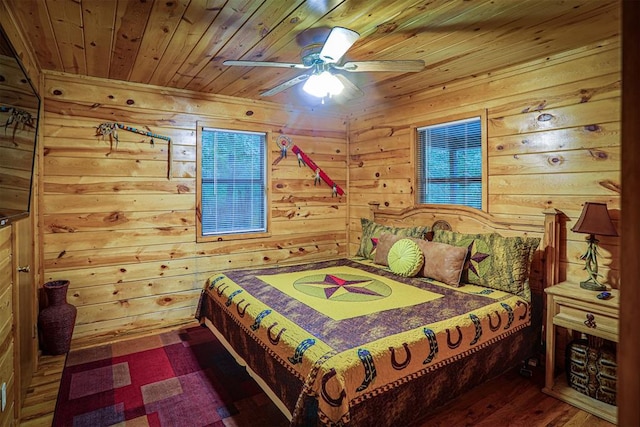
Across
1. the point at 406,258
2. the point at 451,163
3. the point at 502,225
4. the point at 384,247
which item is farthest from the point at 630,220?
the point at 451,163

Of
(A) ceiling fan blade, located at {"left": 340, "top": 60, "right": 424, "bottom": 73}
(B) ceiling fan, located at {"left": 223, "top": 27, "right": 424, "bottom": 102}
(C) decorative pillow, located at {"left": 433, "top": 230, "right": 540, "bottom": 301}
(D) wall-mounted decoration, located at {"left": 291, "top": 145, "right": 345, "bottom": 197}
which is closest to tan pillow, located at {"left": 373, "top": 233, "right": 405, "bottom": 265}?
(C) decorative pillow, located at {"left": 433, "top": 230, "right": 540, "bottom": 301}

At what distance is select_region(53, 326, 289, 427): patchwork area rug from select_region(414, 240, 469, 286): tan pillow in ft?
5.07

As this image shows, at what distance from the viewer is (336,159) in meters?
4.59

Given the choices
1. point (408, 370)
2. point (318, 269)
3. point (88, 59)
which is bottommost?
point (408, 370)

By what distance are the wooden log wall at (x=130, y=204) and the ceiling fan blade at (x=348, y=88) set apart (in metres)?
1.43

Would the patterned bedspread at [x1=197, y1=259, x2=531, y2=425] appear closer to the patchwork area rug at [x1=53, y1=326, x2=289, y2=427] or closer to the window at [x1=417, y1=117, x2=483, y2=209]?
the patchwork area rug at [x1=53, y1=326, x2=289, y2=427]

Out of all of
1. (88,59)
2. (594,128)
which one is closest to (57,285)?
(88,59)

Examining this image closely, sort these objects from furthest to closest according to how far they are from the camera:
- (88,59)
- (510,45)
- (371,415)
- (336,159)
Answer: (336,159)
(88,59)
(510,45)
(371,415)

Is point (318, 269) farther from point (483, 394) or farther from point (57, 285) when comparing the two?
point (57, 285)

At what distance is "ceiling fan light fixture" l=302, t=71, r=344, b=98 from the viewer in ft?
7.94

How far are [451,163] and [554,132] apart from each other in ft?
3.09

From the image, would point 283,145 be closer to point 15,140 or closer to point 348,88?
point 348,88

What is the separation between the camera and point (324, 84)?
2.46 metres

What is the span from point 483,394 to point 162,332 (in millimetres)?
2778
